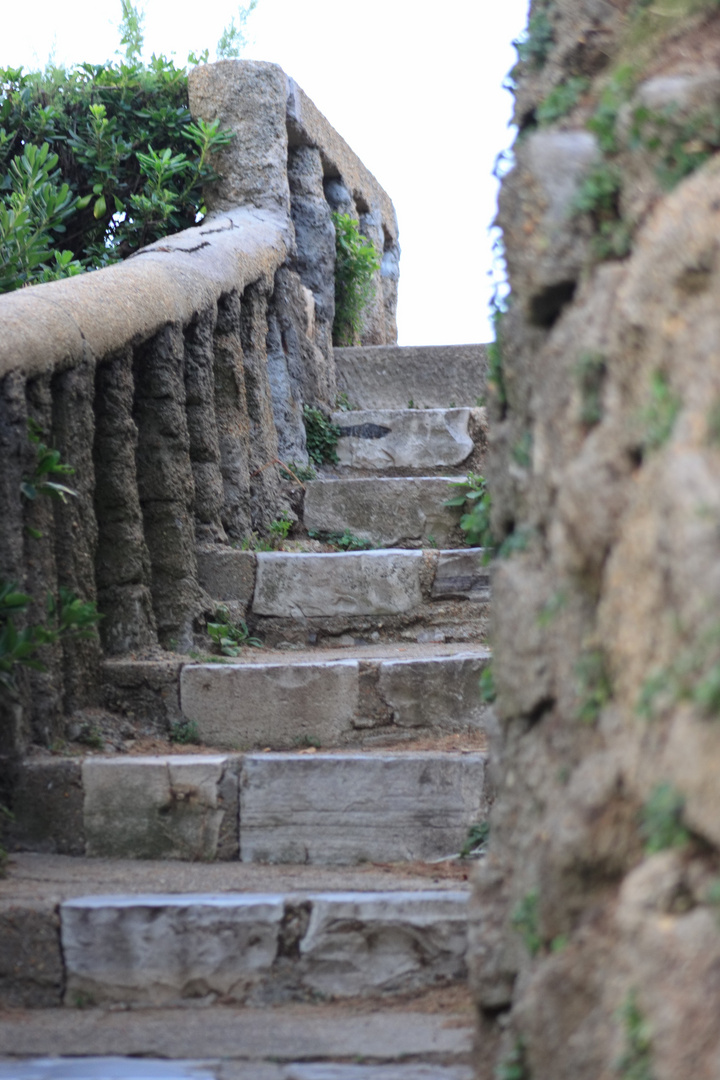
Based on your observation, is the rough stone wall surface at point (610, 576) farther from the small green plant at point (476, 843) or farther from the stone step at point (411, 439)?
the stone step at point (411, 439)

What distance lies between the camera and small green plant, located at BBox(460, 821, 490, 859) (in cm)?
244

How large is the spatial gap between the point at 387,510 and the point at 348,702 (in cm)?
123

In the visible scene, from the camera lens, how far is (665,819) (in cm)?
103

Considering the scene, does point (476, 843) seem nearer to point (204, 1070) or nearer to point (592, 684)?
point (204, 1070)

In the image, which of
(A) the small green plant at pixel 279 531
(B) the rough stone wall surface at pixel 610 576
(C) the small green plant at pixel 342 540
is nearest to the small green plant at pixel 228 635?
(A) the small green plant at pixel 279 531

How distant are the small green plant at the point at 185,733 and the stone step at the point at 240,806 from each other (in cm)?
33

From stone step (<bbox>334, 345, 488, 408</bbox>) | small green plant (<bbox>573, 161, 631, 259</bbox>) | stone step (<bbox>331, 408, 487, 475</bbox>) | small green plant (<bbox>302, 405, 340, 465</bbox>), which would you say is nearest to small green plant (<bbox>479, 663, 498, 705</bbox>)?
small green plant (<bbox>573, 161, 631, 259</bbox>)

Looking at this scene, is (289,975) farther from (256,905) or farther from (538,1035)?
(538,1035)

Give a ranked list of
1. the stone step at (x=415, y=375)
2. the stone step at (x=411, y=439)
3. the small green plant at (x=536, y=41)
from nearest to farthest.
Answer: the small green plant at (x=536, y=41) → the stone step at (x=411, y=439) → the stone step at (x=415, y=375)

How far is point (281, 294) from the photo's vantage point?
15.1 feet

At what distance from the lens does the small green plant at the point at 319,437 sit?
4633 mm

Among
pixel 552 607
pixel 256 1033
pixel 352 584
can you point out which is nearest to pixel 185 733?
pixel 352 584

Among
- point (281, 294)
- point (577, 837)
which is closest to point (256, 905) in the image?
point (577, 837)

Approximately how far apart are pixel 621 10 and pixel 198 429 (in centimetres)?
222
